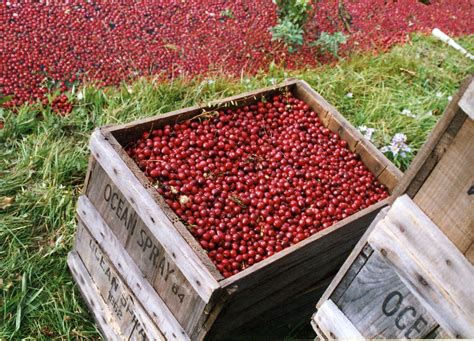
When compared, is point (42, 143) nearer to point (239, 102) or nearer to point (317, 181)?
point (239, 102)

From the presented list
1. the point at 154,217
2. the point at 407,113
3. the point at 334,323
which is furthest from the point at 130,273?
the point at 407,113

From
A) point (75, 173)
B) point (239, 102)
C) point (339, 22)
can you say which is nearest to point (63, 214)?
point (75, 173)

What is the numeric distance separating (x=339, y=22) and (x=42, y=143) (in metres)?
4.19

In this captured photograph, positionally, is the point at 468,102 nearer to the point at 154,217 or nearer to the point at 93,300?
the point at 154,217

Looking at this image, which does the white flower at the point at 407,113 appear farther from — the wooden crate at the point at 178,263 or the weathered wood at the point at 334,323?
the weathered wood at the point at 334,323

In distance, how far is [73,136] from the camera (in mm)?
4172

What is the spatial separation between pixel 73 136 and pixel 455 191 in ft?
11.0

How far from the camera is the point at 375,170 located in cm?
324

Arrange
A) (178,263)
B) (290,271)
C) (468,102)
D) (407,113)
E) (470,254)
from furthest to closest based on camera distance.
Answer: (407,113)
(290,271)
(178,263)
(470,254)
(468,102)

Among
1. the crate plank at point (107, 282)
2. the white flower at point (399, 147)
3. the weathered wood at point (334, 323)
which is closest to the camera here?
the weathered wood at point (334, 323)

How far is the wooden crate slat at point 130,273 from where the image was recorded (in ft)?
8.18

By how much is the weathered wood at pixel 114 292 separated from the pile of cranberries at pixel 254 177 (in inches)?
22.0

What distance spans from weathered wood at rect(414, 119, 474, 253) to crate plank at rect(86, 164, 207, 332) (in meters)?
1.14

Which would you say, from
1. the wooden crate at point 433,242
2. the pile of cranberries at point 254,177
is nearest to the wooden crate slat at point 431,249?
the wooden crate at point 433,242
